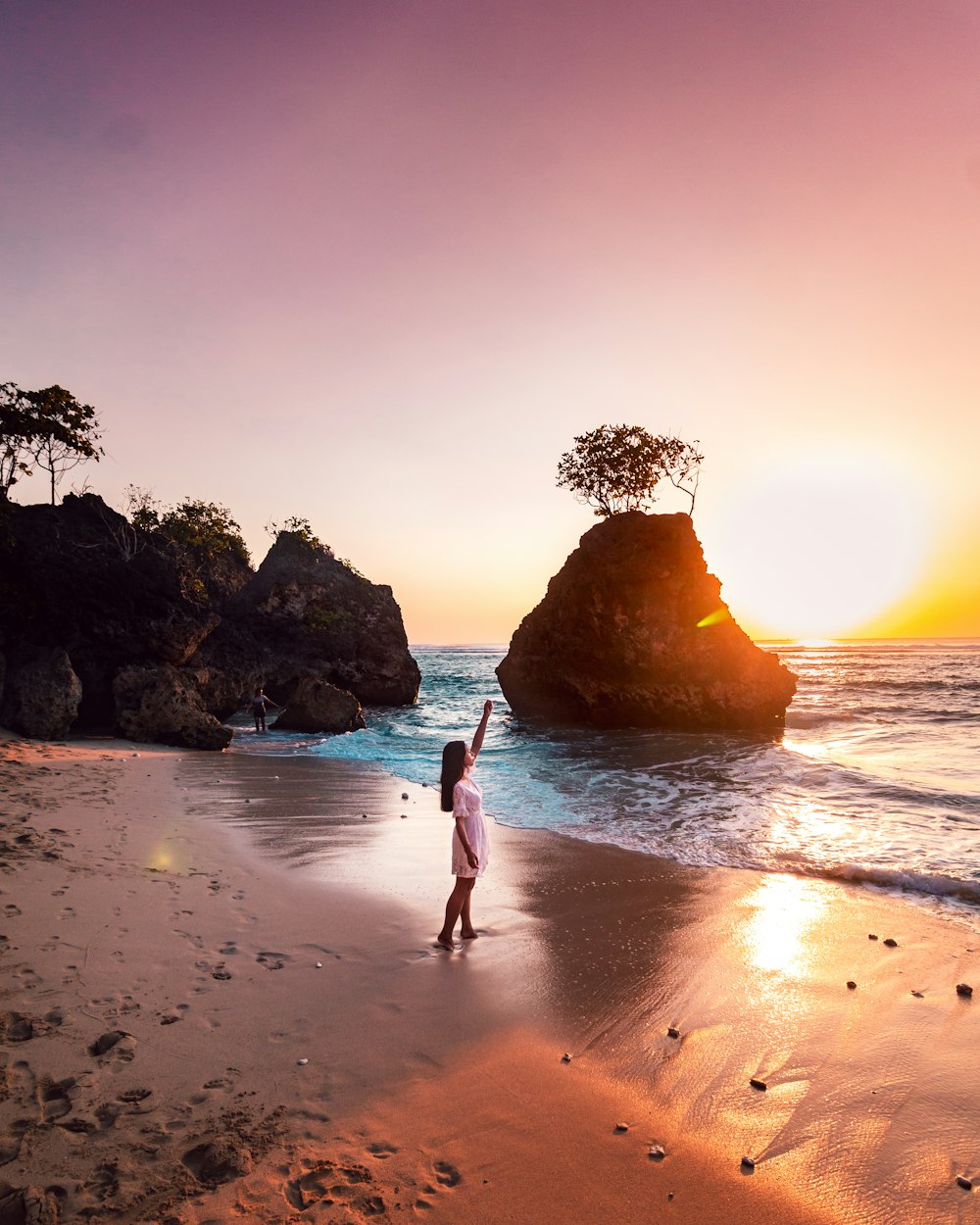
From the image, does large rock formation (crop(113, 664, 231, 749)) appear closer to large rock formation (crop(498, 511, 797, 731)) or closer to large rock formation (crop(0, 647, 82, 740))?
large rock formation (crop(0, 647, 82, 740))

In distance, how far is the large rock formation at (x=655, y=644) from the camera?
26.1 meters

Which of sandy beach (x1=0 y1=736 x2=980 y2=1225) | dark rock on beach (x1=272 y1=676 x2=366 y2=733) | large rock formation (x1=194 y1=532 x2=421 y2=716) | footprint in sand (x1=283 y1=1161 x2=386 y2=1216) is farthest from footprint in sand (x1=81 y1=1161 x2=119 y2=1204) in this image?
large rock formation (x1=194 y1=532 x2=421 y2=716)

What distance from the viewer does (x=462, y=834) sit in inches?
259

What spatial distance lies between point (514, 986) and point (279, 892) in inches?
136

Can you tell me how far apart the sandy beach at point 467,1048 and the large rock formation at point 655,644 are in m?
17.6

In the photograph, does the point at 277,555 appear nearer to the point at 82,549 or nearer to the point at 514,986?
the point at 82,549

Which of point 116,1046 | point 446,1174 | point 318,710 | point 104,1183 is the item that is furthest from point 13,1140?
point 318,710

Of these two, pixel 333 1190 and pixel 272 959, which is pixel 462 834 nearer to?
pixel 272 959

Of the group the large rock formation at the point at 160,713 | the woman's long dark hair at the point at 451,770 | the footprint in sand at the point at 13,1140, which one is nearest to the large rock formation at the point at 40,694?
the large rock formation at the point at 160,713

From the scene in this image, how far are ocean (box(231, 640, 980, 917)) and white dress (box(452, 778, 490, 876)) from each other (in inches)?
193

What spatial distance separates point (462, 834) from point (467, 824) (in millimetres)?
141

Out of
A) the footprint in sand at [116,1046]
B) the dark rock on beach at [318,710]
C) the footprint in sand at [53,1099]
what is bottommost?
the dark rock on beach at [318,710]

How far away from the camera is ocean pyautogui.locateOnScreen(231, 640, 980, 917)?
1022 cm

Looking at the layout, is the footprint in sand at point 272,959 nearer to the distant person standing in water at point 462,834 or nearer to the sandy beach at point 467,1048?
the sandy beach at point 467,1048
